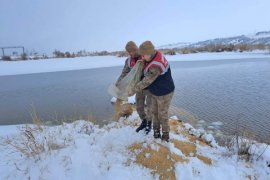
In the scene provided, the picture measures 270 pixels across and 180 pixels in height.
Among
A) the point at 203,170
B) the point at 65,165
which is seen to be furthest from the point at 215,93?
the point at 65,165

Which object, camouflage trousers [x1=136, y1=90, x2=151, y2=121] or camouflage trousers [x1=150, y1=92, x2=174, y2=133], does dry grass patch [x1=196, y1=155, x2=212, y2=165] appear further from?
camouflage trousers [x1=136, y1=90, x2=151, y2=121]

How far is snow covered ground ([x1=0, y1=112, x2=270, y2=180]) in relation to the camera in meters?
3.02

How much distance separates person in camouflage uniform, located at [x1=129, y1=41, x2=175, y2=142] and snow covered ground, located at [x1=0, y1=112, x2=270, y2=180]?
277mm

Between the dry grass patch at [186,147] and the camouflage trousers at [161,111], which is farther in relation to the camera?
the dry grass patch at [186,147]

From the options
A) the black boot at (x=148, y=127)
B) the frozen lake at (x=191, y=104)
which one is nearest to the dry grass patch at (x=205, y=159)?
the black boot at (x=148, y=127)

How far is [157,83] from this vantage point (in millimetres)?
3314

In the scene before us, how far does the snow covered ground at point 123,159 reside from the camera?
3.02 metres

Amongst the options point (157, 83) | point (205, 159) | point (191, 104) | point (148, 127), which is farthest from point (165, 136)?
point (191, 104)

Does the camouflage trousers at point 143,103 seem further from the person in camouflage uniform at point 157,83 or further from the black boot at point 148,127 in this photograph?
the person in camouflage uniform at point 157,83

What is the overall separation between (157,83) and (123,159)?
100cm

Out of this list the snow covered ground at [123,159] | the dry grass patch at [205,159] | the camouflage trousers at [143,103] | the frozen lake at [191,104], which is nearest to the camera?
the snow covered ground at [123,159]

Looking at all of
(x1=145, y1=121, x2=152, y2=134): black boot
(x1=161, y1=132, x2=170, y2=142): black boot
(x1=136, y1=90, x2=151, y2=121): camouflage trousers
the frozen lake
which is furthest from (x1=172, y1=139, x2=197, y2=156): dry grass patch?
the frozen lake

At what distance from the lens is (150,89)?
341cm

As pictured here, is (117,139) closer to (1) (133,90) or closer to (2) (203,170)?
(1) (133,90)
